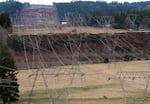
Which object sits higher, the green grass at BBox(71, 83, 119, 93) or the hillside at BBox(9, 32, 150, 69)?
the green grass at BBox(71, 83, 119, 93)

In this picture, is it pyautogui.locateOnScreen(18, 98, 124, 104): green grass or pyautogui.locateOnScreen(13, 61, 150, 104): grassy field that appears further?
pyautogui.locateOnScreen(13, 61, 150, 104): grassy field

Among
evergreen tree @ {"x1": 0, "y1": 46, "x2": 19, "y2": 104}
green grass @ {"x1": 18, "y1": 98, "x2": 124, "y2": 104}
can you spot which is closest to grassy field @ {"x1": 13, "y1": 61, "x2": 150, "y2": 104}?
green grass @ {"x1": 18, "y1": 98, "x2": 124, "y2": 104}

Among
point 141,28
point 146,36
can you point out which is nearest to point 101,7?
point 141,28

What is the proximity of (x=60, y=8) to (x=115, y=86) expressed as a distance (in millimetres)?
61142

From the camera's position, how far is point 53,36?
52188mm

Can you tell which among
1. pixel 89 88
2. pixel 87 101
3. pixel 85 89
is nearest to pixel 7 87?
pixel 87 101

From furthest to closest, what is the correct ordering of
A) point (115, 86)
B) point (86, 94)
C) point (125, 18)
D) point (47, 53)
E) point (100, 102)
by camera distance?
point (125, 18) → point (47, 53) → point (115, 86) → point (86, 94) → point (100, 102)

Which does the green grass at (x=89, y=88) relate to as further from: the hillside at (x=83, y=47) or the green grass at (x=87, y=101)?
the hillside at (x=83, y=47)

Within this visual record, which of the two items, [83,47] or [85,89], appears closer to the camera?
[85,89]

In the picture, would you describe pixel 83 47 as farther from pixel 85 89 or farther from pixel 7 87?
pixel 7 87

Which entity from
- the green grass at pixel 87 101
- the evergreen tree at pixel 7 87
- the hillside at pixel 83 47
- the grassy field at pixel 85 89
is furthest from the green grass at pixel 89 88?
the hillside at pixel 83 47

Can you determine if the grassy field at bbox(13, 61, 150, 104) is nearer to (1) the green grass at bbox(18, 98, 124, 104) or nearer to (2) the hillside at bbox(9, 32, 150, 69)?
(1) the green grass at bbox(18, 98, 124, 104)

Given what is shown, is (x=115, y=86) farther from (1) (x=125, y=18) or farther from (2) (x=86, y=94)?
(1) (x=125, y=18)

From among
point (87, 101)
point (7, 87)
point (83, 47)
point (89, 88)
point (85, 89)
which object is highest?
point (7, 87)
